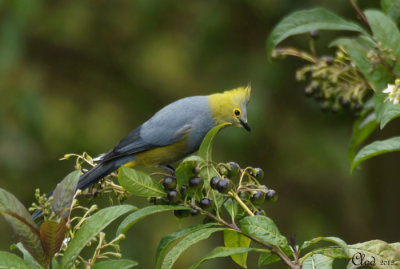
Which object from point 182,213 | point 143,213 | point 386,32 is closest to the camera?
point 143,213

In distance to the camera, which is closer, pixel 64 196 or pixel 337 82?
pixel 64 196

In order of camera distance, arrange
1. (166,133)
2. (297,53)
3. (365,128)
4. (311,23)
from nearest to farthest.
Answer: (311,23) → (365,128) → (297,53) → (166,133)

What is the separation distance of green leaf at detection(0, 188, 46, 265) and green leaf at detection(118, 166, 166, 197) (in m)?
0.40

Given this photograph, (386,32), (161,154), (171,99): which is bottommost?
(171,99)

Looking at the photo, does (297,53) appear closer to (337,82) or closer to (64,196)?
(337,82)

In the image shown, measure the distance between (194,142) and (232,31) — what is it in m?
2.57

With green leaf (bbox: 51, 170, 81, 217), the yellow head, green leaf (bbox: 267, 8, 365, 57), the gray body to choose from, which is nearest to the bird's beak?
the yellow head

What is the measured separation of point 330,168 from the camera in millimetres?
6359

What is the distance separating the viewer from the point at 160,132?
13.3 feet

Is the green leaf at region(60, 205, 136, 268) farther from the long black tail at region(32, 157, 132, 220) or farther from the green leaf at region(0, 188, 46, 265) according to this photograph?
the long black tail at region(32, 157, 132, 220)

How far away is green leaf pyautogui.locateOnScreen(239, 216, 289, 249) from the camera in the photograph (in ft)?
7.12

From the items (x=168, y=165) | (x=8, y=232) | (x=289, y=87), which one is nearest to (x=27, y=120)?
(x=8, y=232)

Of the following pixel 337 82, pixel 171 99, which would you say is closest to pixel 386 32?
pixel 337 82

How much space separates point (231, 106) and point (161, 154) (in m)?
0.58
